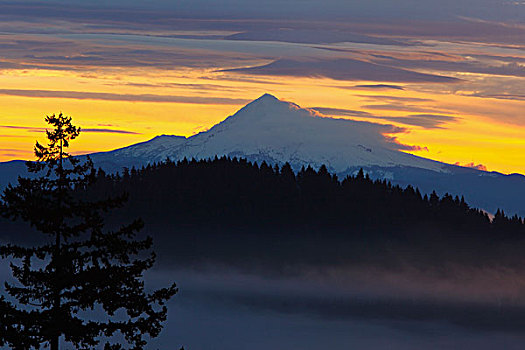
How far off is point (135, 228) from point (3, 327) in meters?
6.17

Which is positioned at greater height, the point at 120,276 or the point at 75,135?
the point at 75,135

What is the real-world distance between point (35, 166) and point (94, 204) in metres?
2.69

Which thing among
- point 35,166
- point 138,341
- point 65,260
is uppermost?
point 35,166

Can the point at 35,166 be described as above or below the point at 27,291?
above

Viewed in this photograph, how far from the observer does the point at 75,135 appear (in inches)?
1815

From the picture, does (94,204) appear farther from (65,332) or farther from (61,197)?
(65,332)

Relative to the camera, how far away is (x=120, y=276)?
152 feet

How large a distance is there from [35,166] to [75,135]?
1.93 metres

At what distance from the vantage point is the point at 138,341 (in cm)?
4644

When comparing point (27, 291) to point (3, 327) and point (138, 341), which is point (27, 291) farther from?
point (138, 341)

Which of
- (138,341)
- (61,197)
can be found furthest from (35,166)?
(138,341)

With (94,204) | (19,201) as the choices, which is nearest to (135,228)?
(94,204)

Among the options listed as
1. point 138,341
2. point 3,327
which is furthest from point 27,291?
point 138,341

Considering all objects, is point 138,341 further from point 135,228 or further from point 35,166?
point 35,166
